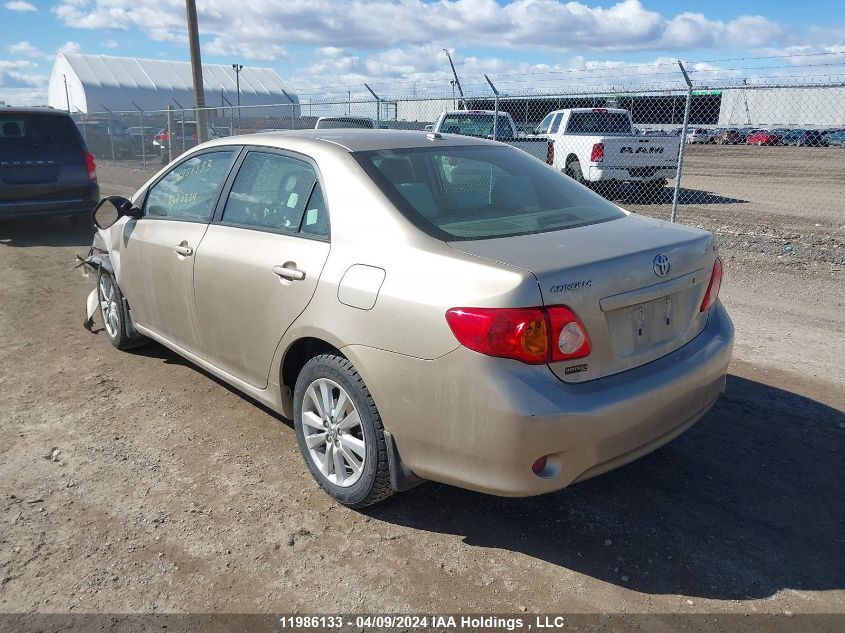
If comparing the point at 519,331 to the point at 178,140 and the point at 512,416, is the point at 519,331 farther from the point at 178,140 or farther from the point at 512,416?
the point at 178,140

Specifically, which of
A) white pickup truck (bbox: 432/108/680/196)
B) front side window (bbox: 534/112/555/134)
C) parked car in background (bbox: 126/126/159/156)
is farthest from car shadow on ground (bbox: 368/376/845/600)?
parked car in background (bbox: 126/126/159/156)

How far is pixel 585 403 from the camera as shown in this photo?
8.63ft

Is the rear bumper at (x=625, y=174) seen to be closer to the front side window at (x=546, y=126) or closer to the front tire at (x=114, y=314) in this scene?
the front side window at (x=546, y=126)

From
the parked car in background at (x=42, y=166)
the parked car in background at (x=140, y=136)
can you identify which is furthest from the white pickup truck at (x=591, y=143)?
the parked car in background at (x=140, y=136)

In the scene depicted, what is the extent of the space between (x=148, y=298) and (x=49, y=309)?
267 cm

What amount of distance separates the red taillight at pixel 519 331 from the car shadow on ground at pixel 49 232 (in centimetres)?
826

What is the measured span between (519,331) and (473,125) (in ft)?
45.3

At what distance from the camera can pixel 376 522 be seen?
10.6 feet

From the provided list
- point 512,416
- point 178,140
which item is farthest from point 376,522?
point 178,140

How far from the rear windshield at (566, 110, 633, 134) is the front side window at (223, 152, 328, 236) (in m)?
13.0

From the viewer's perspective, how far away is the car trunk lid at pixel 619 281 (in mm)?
2672

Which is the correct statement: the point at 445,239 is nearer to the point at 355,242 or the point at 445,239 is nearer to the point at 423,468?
the point at 355,242

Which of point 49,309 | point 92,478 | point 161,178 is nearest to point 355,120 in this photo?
point 49,309

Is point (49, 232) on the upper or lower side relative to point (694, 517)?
upper
